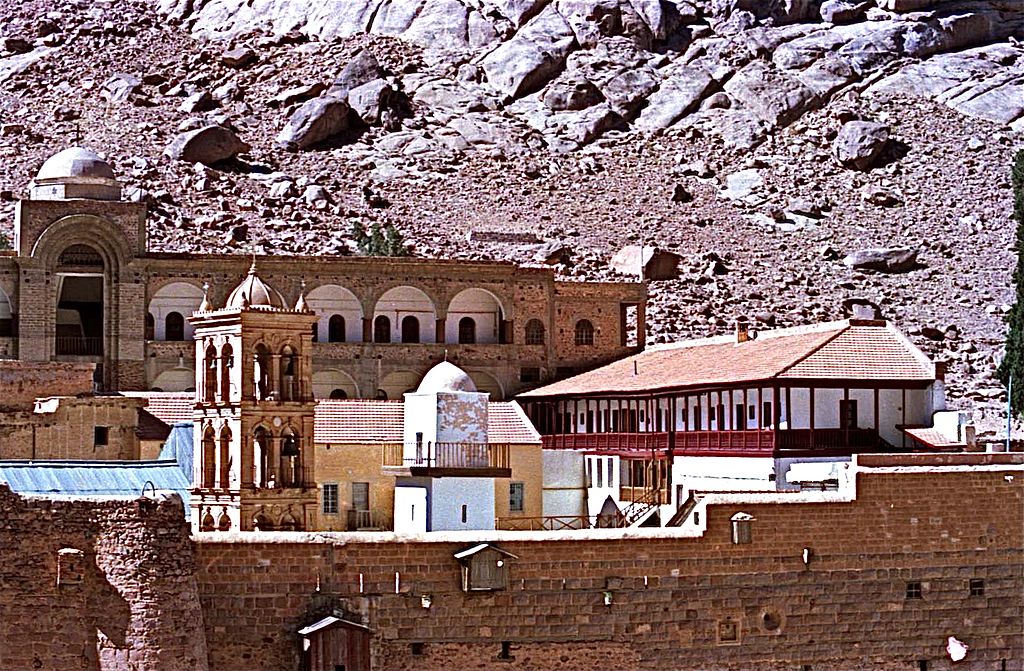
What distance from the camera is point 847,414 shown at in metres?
44.2

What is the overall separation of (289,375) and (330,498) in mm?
9337

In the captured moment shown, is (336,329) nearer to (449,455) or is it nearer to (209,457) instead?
(449,455)

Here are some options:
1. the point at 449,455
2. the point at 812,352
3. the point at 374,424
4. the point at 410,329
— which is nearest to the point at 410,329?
the point at 410,329

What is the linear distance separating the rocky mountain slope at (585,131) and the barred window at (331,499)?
3378 centimetres

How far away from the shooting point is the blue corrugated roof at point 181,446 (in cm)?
4828

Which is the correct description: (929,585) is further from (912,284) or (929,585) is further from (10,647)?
(912,284)

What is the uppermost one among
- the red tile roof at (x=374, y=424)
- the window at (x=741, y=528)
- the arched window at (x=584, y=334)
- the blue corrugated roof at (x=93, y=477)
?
the arched window at (x=584, y=334)

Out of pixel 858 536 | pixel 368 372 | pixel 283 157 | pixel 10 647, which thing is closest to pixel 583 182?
pixel 283 157

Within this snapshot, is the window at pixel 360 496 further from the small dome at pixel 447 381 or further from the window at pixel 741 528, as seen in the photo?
the window at pixel 741 528

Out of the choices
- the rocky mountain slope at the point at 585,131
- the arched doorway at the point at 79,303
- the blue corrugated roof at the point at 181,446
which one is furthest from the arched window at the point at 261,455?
the rocky mountain slope at the point at 585,131

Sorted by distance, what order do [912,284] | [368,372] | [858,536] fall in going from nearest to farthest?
[858,536] → [368,372] → [912,284]

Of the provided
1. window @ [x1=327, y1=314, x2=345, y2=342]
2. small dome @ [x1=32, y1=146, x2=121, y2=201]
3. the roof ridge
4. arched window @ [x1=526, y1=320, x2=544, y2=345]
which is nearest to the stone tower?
the roof ridge

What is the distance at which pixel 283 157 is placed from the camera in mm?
108688

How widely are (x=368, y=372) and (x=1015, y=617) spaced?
1176 inches
